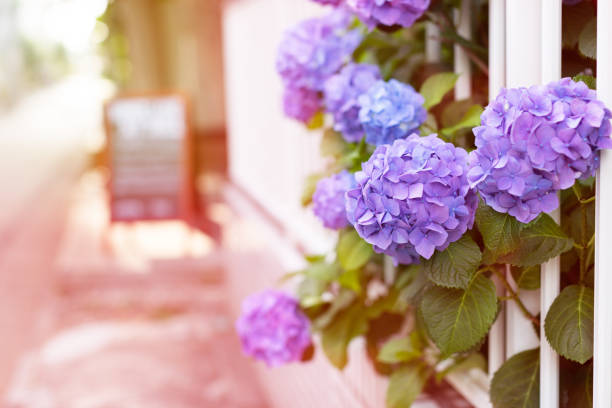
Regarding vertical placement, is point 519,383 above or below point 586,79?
below

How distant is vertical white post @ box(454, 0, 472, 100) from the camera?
4.28ft

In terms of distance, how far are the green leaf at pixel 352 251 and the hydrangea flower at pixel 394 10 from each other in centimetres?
32

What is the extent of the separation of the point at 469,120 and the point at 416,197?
0.33 meters

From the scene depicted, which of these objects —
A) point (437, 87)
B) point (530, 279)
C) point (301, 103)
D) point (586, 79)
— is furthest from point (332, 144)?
point (586, 79)

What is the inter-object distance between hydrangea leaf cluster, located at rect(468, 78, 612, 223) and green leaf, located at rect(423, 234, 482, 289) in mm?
98

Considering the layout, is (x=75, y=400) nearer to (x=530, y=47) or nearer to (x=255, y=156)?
(x=255, y=156)

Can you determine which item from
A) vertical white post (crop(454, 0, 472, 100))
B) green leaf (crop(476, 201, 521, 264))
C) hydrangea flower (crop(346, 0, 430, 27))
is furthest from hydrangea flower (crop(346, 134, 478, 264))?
vertical white post (crop(454, 0, 472, 100))

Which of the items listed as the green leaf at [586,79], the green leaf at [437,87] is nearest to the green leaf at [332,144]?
the green leaf at [437,87]

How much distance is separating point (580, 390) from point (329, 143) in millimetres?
567

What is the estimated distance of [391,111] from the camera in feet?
3.65

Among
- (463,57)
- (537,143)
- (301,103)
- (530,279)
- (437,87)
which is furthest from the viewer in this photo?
(301,103)

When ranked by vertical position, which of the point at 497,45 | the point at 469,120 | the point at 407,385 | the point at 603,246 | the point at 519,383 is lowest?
the point at 407,385

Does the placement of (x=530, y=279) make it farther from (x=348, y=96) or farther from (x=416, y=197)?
(x=348, y=96)

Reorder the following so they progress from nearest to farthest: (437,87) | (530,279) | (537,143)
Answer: (537,143), (530,279), (437,87)
